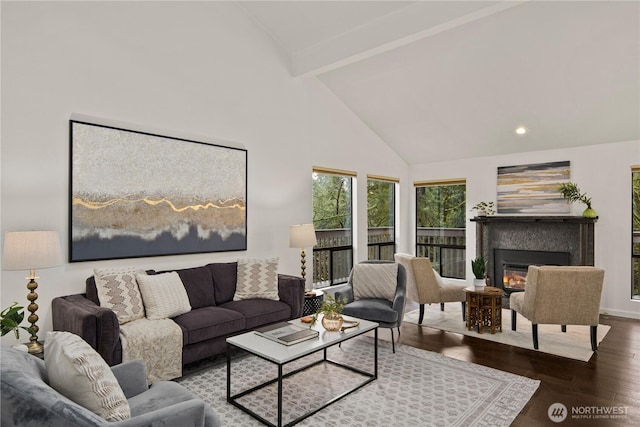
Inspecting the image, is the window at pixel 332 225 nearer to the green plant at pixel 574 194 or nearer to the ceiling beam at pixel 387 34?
the ceiling beam at pixel 387 34

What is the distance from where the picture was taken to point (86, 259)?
3.42 meters

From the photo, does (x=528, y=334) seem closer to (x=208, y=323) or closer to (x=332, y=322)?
(x=332, y=322)

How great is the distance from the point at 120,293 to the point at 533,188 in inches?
224

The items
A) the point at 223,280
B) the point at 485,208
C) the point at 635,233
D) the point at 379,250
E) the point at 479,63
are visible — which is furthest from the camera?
the point at 379,250

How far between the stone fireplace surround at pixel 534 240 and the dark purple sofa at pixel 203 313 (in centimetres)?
356

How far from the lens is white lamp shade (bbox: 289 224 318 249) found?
4.70 metres

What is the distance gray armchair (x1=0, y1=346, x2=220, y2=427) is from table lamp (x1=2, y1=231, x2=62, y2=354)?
4.16 feet

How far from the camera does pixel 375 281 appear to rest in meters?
4.39

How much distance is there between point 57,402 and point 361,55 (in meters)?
4.22

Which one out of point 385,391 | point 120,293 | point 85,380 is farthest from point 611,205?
point 85,380

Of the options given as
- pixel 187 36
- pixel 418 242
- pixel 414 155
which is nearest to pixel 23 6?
pixel 187 36

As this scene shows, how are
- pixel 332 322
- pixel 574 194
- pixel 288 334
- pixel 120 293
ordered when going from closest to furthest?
pixel 288 334 < pixel 332 322 < pixel 120 293 < pixel 574 194

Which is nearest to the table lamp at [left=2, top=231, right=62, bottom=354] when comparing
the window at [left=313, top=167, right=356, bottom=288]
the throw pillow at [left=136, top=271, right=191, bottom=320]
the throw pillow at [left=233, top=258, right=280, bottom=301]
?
the throw pillow at [left=136, top=271, right=191, bottom=320]

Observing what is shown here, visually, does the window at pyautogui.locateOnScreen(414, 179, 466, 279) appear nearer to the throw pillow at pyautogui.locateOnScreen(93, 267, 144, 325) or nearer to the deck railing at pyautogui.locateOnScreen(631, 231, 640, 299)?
the deck railing at pyautogui.locateOnScreen(631, 231, 640, 299)
